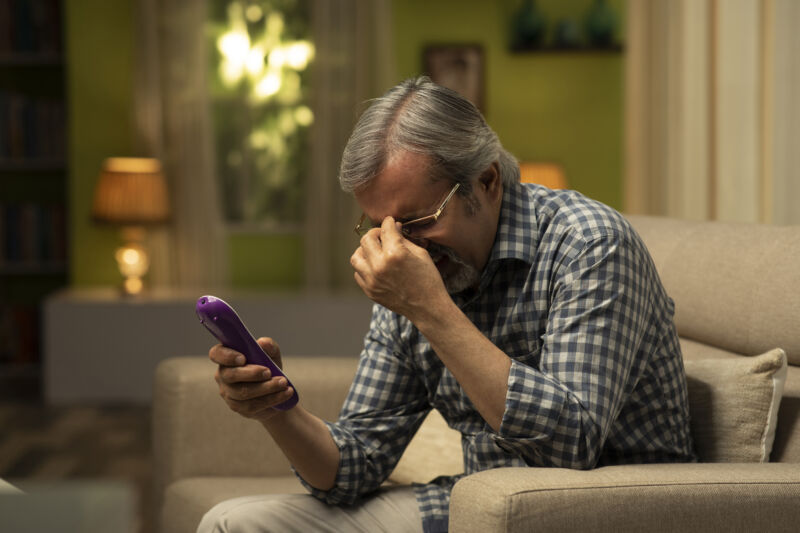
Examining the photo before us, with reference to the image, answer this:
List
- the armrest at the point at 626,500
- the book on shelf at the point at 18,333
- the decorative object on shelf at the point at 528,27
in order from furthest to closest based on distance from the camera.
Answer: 1. the book on shelf at the point at 18,333
2. the decorative object on shelf at the point at 528,27
3. the armrest at the point at 626,500

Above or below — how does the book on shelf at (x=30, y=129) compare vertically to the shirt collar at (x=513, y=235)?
above

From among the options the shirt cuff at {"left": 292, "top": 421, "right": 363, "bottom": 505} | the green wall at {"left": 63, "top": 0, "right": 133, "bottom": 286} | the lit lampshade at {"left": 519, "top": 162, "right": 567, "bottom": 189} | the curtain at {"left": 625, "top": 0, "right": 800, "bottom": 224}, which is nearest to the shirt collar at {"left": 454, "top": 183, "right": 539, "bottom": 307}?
the shirt cuff at {"left": 292, "top": 421, "right": 363, "bottom": 505}

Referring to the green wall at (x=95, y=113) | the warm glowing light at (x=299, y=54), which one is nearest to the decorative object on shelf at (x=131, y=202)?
the green wall at (x=95, y=113)

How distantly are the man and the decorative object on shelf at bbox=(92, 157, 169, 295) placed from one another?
11.0 ft

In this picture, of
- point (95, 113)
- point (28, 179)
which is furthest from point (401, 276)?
point (28, 179)

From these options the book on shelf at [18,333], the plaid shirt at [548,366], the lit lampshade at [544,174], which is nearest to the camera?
the plaid shirt at [548,366]

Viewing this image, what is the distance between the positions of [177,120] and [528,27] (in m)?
1.86

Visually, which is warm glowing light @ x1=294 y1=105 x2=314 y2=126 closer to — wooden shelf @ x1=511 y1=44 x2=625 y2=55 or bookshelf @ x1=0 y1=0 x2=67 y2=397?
wooden shelf @ x1=511 y1=44 x2=625 y2=55

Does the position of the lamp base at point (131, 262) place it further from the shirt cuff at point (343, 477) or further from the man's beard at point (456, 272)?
the man's beard at point (456, 272)

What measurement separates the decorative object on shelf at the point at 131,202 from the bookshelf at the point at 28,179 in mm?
661

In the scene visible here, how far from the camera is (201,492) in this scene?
5.82 ft

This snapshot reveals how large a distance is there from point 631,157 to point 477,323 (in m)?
2.51

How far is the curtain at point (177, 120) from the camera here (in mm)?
5016

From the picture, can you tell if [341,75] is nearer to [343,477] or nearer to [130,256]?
[130,256]
